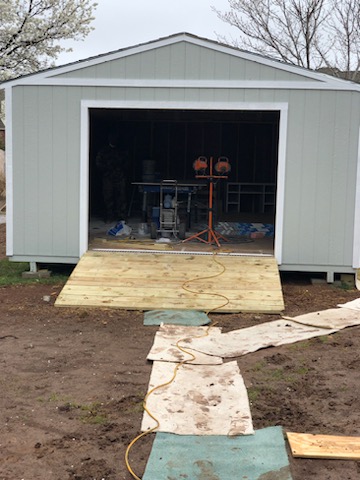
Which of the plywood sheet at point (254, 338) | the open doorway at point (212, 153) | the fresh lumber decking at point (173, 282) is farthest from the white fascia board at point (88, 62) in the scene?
the open doorway at point (212, 153)

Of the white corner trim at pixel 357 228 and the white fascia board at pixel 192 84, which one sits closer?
the white fascia board at pixel 192 84

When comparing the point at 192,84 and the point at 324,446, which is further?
the point at 192,84

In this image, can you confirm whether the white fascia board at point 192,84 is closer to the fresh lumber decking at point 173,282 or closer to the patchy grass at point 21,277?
the fresh lumber decking at point 173,282

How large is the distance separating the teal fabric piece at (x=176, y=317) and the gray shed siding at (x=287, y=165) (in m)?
2.10

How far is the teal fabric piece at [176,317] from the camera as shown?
260 inches

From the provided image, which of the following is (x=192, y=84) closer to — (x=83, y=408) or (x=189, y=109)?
(x=189, y=109)

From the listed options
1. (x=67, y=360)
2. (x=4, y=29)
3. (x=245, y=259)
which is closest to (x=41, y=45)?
(x=4, y=29)

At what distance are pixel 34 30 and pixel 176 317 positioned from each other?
1583 cm

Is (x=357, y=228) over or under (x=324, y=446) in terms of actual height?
over

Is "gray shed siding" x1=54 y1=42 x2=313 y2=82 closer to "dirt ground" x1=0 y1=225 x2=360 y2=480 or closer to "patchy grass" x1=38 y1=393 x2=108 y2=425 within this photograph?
"dirt ground" x1=0 y1=225 x2=360 y2=480

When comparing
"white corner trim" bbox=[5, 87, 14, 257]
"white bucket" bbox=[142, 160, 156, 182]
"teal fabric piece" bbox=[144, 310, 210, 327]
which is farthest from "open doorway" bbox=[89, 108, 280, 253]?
"teal fabric piece" bbox=[144, 310, 210, 327]

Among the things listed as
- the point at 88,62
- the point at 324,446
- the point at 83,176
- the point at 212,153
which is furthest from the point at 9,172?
the point at 212,153

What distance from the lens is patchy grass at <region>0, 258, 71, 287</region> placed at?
28.3ft

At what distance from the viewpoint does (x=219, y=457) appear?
3.57m
